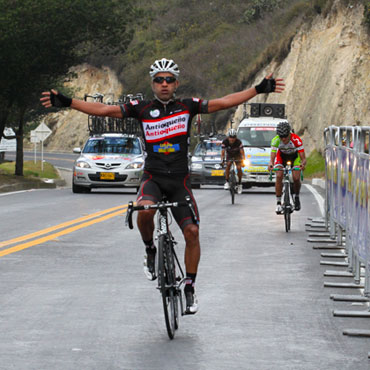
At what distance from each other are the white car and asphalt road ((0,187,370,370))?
12.1 metres

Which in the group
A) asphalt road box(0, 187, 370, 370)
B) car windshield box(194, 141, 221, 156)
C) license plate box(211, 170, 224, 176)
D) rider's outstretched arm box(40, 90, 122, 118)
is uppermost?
rider's outstretched arm box(40, 90, 122, 118)

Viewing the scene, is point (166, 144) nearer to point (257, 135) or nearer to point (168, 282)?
point (168, 282)

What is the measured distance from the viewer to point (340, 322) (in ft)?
26.3

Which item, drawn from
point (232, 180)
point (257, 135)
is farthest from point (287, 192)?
point (257, 135)

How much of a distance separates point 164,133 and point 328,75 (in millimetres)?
45975

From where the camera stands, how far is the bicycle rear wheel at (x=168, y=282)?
718 cm

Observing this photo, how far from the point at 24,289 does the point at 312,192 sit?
70.1 feet

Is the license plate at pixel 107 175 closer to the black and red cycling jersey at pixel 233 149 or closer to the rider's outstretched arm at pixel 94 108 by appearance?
the black and red cycling jersey at pixel 233 149

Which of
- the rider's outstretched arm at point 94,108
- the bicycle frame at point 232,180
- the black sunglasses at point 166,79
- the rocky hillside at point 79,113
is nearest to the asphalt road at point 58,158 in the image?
the rocky hillside at point 79,113

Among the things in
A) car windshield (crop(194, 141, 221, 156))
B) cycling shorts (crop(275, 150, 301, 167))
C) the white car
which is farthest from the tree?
cycling shorts (crop(275, 150, 301, 167))

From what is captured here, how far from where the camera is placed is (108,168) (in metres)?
28.1

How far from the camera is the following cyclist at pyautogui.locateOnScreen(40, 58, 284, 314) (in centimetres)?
777

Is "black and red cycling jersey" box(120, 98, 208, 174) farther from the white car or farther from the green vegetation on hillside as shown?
the green vegetation on hillside

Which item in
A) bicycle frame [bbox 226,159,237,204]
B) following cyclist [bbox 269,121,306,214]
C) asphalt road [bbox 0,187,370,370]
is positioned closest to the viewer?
asphalt road [bbox 0,187,370,370]
